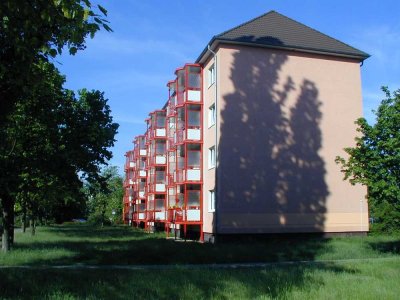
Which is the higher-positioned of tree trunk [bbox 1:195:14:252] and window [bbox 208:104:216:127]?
window [bbox 208:104:216:127]

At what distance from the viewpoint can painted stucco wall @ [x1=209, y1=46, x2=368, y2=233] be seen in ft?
86.4

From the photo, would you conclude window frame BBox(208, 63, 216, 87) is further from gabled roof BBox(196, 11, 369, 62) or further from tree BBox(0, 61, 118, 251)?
tree BBox(0, 61, 118, 251)

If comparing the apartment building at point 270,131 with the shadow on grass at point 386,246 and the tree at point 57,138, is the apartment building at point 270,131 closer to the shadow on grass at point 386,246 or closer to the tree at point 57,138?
the shadow on grass at point 386,246

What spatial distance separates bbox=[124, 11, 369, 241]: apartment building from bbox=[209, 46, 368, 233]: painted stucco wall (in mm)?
59

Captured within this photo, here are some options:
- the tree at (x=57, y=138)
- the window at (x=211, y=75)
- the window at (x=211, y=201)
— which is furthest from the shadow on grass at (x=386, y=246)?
the window at (x=211, y=75)

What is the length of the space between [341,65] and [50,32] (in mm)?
25119

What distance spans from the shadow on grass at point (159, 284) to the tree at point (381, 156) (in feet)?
20.4

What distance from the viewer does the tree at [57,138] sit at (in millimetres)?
17281

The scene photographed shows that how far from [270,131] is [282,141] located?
3.19 feet

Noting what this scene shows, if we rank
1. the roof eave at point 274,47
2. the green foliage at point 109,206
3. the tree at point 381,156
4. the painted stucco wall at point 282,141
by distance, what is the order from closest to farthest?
1. the tree at point 381,156
2. the painted stucco wall at point 282,141
3. the roof eave at point 274,47
4. the green foliage at point 109,206

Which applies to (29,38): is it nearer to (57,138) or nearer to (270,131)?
(57,138)

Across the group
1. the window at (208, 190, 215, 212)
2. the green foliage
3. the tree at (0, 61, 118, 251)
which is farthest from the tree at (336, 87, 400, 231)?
the green foliage

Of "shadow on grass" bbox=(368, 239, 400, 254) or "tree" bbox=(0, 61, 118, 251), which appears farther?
"shadow on grass" bbox=(368, 239, 400, 254)

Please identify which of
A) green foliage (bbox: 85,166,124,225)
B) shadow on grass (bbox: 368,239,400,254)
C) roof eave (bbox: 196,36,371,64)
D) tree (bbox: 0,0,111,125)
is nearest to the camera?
tree (bbox: 0,0,111,125)
